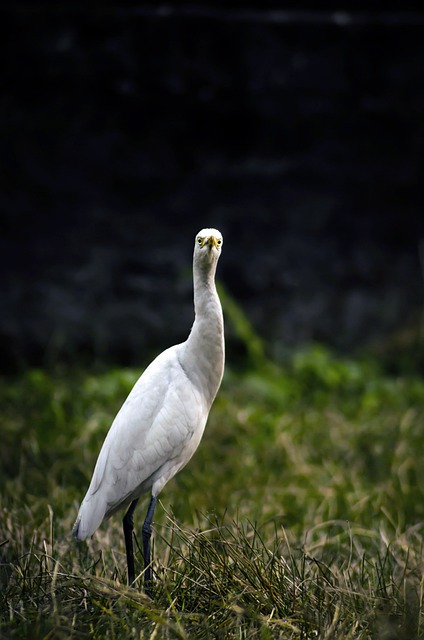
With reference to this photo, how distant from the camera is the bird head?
6.88 ft

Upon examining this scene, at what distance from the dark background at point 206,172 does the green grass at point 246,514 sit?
0.38 m

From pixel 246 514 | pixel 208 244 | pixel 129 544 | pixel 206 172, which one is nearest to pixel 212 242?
pixel 208 244

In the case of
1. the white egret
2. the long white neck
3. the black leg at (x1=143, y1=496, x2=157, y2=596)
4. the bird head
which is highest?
the bird head

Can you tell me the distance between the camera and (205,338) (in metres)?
2.24

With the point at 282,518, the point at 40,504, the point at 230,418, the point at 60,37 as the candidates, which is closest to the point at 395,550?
the point at 282,518

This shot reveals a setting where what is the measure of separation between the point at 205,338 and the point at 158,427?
0.89 feet

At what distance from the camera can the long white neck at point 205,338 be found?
220 cm

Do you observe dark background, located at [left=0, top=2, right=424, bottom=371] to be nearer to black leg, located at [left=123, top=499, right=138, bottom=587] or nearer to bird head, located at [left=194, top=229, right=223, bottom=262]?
black leg, located at [left=123, top=499, right=138, bottom=587]

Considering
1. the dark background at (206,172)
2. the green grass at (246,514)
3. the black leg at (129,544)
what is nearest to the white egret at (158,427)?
the black leg at (129,544)

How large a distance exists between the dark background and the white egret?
277 centimetres

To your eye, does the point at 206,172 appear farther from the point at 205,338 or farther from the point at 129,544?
the point at 129,544

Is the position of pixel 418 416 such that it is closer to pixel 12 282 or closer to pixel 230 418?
pixel 230 418

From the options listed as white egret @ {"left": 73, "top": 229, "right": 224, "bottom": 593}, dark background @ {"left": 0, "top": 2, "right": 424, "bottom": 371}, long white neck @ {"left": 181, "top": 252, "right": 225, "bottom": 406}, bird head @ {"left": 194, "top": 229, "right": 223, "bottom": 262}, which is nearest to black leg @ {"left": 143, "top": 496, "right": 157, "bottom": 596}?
white egret @ {"left": 73, "top": 229, "right": 224, "bottom": 593}

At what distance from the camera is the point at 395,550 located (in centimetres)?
280
